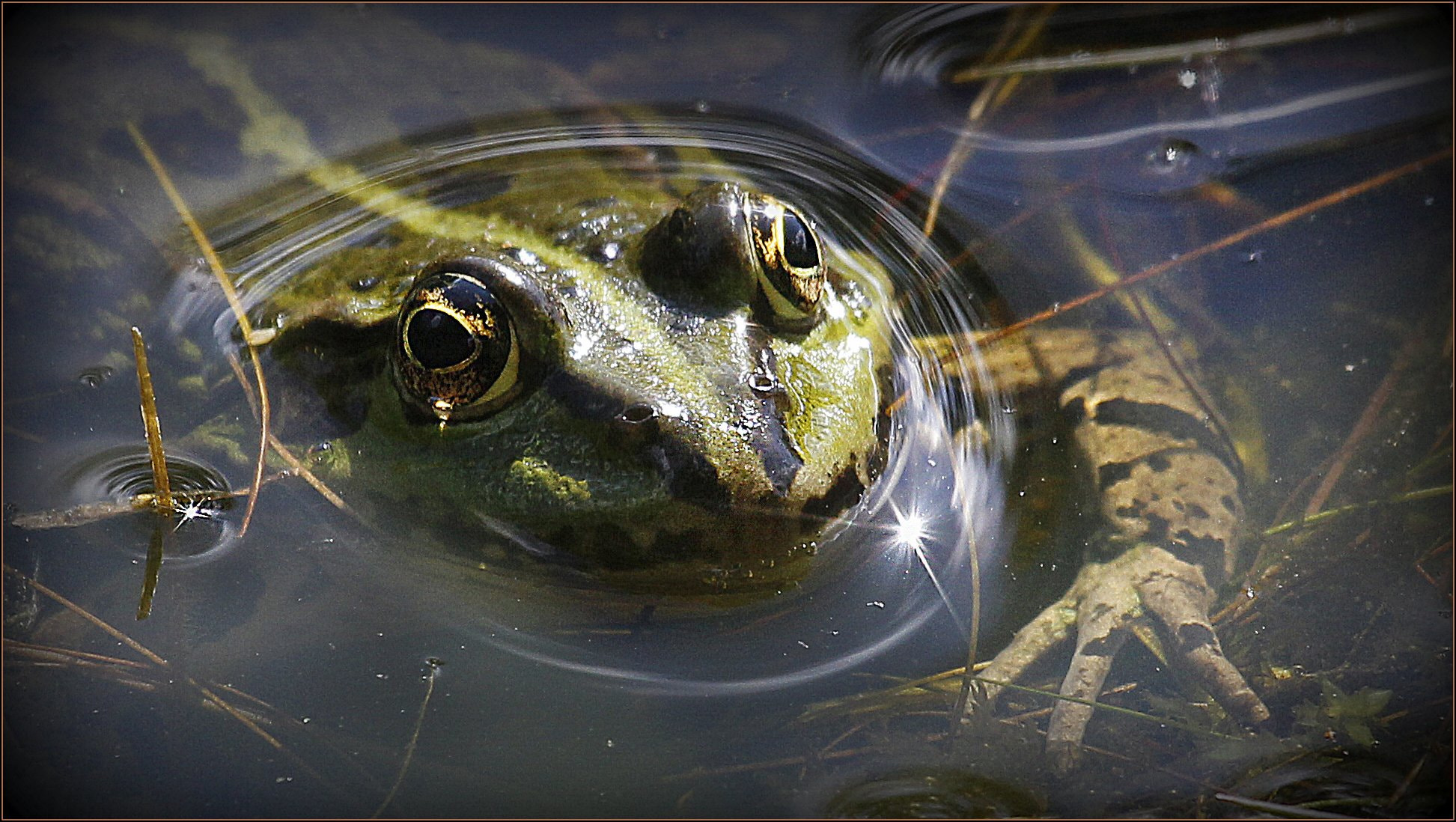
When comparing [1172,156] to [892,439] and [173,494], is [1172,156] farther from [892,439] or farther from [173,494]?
[173,494]

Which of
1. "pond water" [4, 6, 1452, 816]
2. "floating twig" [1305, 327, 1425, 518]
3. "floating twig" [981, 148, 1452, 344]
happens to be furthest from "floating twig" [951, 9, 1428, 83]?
"floating twig" [1305, 327, 1425, 518]

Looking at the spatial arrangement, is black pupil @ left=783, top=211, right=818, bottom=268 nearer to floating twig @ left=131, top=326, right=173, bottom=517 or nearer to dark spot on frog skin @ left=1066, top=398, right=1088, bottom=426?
dark spot on frog skin @ left=1066, top=398, right=1088, bottom=426

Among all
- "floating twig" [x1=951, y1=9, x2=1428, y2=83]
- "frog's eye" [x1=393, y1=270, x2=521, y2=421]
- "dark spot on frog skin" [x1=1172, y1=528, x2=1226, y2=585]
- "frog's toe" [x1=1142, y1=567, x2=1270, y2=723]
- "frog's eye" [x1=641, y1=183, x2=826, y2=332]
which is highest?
"floating twig" [x1=951, y1=9, x2=1428, y2=83]

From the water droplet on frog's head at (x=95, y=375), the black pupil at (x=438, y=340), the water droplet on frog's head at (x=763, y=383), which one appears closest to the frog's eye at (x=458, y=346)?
the black pupil at (x=438, y=340)

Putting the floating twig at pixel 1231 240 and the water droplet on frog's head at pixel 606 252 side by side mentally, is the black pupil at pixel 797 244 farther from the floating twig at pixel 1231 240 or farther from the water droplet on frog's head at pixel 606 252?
the floating twig at pixel 1231 240

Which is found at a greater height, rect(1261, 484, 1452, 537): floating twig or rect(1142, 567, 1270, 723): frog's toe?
rect(1261, 484, 1452, 537): floating twig

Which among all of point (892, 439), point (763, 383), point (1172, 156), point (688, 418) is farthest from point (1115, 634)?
point (1172, 156)
